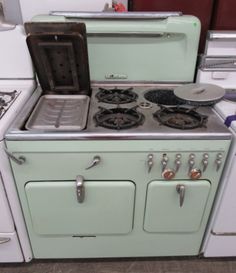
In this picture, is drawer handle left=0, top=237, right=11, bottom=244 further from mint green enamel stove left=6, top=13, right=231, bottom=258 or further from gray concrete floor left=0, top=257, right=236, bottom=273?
gray concrete floor left=0, top=257, right=236, bottom=273

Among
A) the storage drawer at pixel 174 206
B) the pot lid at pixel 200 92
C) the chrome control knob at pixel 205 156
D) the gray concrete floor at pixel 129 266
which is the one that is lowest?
the gray concrete floor at pixel 129 266

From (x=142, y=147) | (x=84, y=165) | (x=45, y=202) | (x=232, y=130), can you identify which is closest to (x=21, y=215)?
(x=45, y=202)

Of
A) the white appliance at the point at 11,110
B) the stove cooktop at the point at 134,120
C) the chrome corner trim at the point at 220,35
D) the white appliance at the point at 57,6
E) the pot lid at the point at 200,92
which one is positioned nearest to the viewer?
the stove cooktop at the point at 134,120

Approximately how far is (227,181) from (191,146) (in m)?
0.29

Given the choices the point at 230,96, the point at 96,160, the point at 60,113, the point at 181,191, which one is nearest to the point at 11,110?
the point at 60,113

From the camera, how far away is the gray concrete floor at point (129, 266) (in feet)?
5.07

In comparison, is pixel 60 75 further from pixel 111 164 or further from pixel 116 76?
pixel 111 164

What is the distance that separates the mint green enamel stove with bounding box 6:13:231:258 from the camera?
1.12 metres

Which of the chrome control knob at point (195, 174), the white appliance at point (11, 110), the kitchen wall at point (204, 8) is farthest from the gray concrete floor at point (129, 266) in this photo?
the kitchen wall at point (204, 8)

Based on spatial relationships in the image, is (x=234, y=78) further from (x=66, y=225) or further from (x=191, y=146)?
(x=66, y=225)

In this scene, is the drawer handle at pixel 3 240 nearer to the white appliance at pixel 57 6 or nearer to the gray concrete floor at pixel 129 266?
the gray concrete floor at pixel 129 266

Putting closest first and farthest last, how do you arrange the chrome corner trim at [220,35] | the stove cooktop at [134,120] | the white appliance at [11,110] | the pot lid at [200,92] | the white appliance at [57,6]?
the stove cooktop at [134,120]
the white appliance at [11,110]
the pot lid at [200,92]
the chrome corner trim at [220,35]
the white appliance at [57,6]

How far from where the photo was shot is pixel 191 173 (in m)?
1.19

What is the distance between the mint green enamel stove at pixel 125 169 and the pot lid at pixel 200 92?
0.06 metres
